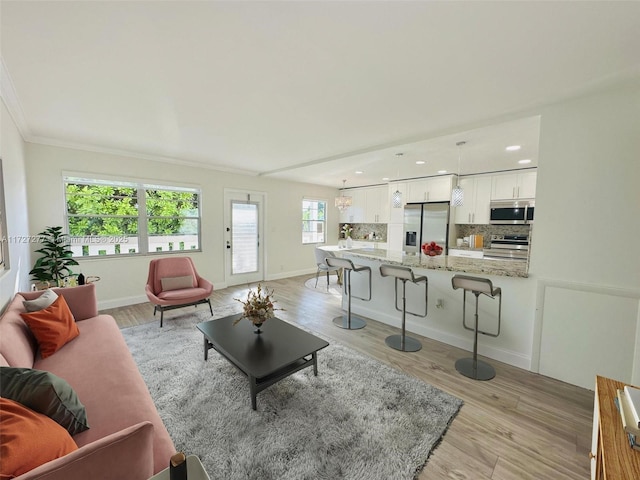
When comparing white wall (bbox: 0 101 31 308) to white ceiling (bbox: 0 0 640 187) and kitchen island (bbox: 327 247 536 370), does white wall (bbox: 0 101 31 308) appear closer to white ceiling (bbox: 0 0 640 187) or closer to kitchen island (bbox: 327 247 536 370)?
white ceiling (bbox: 0 0 640 187)

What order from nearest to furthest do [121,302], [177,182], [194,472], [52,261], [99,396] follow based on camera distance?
[194,472] < [99,396] < [52,261] < [121,302] < [177,182]

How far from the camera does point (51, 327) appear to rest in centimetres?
205

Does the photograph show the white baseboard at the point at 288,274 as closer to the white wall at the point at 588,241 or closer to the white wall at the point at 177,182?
the white wall at the point at 177,182

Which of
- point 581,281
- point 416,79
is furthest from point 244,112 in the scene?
point 581,281

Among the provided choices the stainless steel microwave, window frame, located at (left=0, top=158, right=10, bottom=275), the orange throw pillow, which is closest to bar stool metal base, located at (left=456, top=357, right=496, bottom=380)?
the stainless steel microwave

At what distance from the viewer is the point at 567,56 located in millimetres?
1772

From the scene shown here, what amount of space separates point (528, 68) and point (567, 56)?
21cm

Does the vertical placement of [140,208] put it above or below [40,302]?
above

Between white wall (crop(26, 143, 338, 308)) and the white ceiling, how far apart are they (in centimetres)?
54

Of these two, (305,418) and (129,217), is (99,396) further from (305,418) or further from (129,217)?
(129,217)

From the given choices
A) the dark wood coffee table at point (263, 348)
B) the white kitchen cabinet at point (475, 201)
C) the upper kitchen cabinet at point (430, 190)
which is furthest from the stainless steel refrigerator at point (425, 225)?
the dark wood coffee table at point (263, 348)

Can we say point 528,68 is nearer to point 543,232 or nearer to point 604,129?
point 604,129

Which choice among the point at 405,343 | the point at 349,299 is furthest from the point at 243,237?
the point at 405,343

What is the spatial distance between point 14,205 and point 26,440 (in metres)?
3.07
